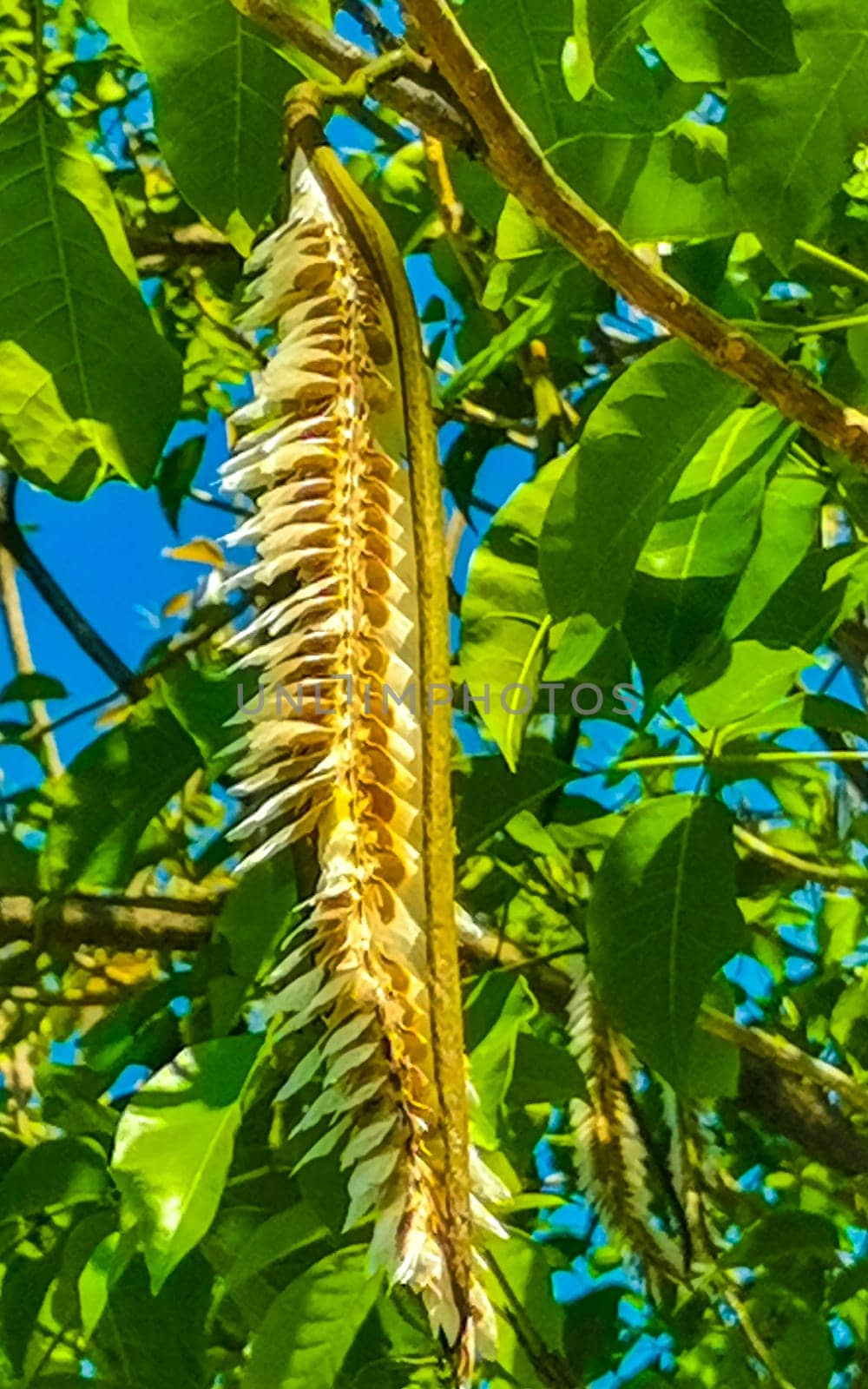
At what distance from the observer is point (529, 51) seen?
1.26 ft

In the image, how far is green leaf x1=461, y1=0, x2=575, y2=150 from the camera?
381 mm

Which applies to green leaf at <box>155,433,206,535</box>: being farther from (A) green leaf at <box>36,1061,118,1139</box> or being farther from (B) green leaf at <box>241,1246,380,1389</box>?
(B) green leaf at <box>241,1246,380,1389</box>

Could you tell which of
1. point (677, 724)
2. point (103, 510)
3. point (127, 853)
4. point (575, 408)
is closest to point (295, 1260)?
point (127, 853)

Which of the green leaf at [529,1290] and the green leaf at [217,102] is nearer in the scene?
the green leaf at [217,102]

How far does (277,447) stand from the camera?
32cm

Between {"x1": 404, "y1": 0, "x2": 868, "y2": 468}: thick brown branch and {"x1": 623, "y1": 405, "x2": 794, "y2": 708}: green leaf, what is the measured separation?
0.22 feet

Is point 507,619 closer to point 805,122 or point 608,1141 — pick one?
point 805,122

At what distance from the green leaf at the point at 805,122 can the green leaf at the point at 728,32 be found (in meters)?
0.02

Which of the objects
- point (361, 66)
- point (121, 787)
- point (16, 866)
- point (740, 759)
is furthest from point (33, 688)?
point (361, 66)

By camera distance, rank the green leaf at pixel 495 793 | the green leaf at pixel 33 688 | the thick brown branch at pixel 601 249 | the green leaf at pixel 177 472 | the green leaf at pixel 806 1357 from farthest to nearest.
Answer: the green leaf at pixel 177 472 < the green leaf at pixel 33 688 < the green leaf at pixel 806 1357 < the green leaf at pixel 495 793 < the thick brown branch at pixel 601 249

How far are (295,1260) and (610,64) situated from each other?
1.54ft

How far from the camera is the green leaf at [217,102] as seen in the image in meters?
0.40

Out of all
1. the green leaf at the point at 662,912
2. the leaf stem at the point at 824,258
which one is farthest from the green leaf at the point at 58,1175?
the leaf stem at the point at 824,258

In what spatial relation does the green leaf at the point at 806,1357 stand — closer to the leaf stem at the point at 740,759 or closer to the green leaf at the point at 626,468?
the leaf stem at the point at 740,759
